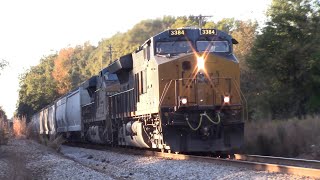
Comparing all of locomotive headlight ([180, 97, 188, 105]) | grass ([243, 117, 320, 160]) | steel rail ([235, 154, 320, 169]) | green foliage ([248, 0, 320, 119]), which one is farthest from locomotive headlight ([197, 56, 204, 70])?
green foliage ([248, 0, 320, 119])

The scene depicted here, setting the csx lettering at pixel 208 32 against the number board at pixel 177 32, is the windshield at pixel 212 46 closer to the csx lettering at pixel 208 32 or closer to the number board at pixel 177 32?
the csx lettering at pixel 208 32

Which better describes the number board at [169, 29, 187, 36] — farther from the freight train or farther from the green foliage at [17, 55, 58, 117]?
the green foliage at [17, 55, 58, 117]

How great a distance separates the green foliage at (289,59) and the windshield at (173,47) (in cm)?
1090

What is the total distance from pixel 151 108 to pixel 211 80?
2.06 m

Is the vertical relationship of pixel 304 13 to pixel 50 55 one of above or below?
below

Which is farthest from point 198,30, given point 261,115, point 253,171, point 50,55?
point 50,55

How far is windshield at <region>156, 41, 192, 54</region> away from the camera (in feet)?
46.9

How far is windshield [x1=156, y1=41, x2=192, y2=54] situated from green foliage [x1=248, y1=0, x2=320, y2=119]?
10.9m

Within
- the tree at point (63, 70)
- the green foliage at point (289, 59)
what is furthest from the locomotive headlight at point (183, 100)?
the tree at point (63, 70)

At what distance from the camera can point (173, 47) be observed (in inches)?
567

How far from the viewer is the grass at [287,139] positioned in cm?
1507

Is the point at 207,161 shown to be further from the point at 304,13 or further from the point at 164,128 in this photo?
the point at 304,13

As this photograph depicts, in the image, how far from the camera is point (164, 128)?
43.6 ft

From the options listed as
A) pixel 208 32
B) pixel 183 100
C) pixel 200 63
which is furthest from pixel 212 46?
pixel 183 100
